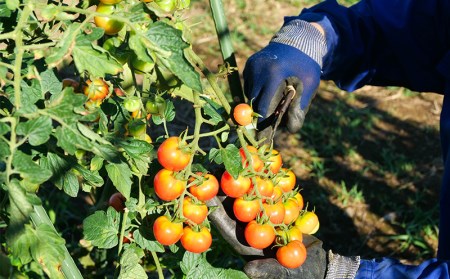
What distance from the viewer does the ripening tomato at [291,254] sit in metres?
1.19

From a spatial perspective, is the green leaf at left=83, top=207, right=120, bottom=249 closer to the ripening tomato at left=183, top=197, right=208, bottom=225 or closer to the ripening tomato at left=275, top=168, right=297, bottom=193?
the ripening tomato at left=183, top=197, right=208, bottom=225

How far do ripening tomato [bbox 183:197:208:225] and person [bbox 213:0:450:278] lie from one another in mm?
389

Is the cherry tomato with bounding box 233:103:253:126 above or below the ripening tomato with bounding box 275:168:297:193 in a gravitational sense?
above

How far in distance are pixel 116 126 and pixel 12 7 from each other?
383mm

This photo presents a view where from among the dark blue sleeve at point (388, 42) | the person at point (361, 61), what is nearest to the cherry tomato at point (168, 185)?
the person at point (361, 61)

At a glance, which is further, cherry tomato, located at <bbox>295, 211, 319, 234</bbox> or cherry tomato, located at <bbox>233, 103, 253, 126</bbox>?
cherry tomato, located at <bbox>295, 211, 319, 234</bbox>

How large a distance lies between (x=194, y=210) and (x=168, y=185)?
0.07 meters

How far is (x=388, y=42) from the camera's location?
2.13 m

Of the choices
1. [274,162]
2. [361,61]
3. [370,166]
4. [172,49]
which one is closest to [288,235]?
[274,162]

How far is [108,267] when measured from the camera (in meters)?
2.10

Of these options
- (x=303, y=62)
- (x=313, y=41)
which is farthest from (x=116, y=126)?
(x=313, y=41)

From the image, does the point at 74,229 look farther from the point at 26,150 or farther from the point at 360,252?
the point at 26,150

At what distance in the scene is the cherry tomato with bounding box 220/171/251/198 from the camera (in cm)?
112

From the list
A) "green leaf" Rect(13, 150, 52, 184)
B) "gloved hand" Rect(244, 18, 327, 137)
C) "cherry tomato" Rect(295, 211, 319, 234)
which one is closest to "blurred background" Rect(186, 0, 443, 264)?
"gloved hand" Rect(244, 18, 327, 137)
